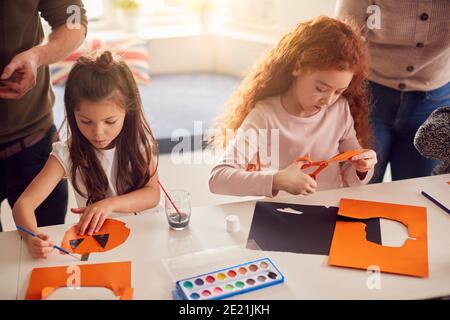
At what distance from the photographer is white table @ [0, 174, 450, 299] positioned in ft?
3.33

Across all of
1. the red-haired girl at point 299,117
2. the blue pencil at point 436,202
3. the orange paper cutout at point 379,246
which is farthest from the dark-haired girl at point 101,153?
the blue pencil at point 436,202

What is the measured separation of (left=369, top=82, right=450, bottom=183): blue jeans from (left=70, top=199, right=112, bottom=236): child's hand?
901 millimetres

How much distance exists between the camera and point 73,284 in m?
1.04

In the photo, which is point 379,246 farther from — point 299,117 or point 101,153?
point 101,153

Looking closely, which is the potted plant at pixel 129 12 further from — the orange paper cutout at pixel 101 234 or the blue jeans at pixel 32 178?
the orange paper cutout at pixel 101 234

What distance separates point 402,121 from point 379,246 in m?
0.66

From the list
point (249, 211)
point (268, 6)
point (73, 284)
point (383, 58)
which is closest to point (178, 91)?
→ point (268, 6)

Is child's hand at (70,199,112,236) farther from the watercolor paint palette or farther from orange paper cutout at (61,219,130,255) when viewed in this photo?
the watercolor paint palette

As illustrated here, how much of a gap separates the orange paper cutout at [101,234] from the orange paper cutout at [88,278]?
0.07 meters

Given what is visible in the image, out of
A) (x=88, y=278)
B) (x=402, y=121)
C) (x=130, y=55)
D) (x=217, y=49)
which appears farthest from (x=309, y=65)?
(x=217, y=49)

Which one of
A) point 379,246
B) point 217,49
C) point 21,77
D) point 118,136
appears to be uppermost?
point 21,77

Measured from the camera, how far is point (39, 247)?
1.12 meters

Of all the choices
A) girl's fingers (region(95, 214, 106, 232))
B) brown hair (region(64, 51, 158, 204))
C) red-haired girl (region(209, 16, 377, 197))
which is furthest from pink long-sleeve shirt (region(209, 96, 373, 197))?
girl's fingers (region(95, 214, 106, 232))
